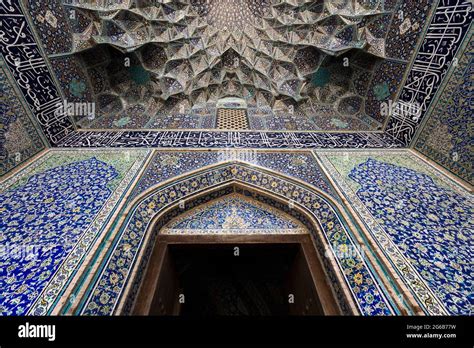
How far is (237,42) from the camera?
514cm

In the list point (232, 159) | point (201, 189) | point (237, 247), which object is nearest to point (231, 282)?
point (237, 247)

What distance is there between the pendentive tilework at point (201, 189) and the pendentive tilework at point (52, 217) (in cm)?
25

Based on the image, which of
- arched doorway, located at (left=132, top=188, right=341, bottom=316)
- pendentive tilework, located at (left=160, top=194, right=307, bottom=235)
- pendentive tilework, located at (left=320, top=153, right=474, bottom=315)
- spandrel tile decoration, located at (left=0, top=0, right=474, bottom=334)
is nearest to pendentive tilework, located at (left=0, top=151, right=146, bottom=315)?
spandrel tile decoration, located at (left=0, top=0, right=474, bottom=334)

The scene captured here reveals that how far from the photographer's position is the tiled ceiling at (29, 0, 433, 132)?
149 inches

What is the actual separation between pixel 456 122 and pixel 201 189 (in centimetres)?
351

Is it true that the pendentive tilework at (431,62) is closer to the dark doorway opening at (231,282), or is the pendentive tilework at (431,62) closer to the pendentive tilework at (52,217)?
the dark doorway opening at (231,282)

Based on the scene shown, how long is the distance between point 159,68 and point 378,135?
14.5 feet

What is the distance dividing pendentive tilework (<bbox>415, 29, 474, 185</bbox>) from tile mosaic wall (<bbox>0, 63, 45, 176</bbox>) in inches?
226

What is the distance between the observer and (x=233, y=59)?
17.0 ft

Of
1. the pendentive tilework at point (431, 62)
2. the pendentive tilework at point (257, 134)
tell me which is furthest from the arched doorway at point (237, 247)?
the pendentive tilework at point (431, 62)

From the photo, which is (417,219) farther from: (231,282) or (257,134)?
(231,282)

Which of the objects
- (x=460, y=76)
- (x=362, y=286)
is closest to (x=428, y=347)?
(x=362, y=286)

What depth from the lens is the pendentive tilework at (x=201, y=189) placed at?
180 centimetres

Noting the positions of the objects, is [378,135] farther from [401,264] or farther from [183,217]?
[183,217]
